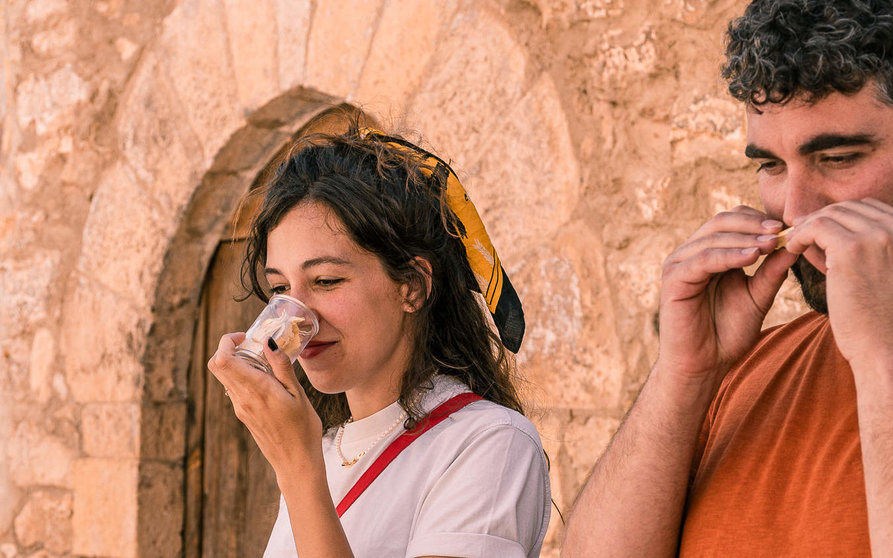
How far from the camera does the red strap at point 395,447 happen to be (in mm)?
1591

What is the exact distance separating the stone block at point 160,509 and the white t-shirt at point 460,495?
2.15 meters

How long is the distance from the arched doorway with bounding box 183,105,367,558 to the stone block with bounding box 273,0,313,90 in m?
0.32

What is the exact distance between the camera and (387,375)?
170cm

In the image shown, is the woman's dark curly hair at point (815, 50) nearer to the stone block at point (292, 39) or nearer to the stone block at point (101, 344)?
the stone block at point (292, 39)

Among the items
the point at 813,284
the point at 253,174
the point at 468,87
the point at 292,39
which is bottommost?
the point at 813,284

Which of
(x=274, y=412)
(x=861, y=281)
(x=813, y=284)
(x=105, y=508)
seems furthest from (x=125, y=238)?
(x=861, y=281)

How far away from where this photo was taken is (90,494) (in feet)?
12.2

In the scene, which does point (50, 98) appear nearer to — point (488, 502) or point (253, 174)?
point (253, 174)

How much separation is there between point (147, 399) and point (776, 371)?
2.80 metres

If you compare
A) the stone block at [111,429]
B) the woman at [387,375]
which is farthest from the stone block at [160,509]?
the woman at [387,375]

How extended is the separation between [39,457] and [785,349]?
3287 mm

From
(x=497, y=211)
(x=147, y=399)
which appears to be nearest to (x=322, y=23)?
(x=497, y=211)

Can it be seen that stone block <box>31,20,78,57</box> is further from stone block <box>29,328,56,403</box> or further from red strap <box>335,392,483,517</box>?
red strap <box>335,392,483,517</box>

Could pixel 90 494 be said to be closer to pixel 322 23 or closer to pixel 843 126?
pixel 322 23
